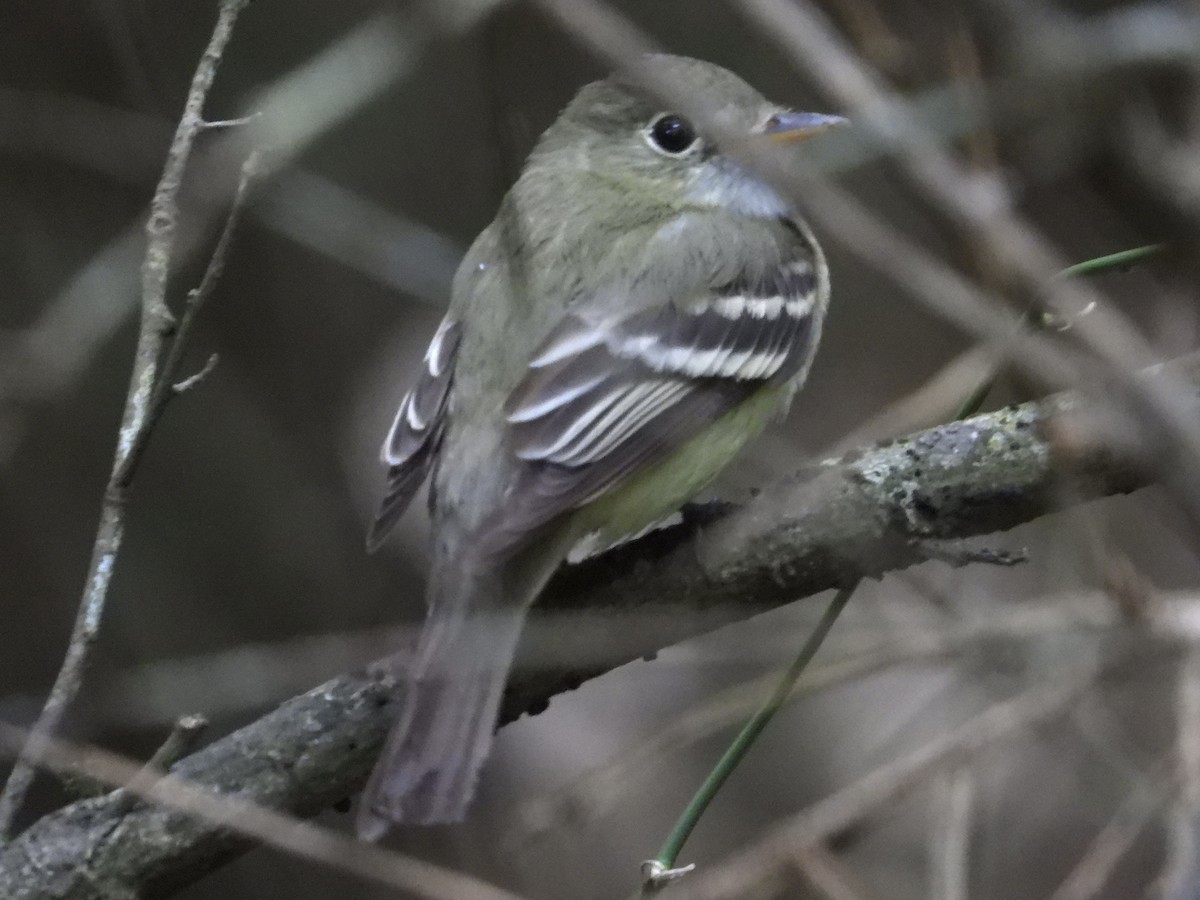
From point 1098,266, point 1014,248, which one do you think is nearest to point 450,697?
point 1098,266

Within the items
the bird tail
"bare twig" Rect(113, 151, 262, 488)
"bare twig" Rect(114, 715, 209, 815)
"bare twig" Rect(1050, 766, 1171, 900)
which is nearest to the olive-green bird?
the bird tail

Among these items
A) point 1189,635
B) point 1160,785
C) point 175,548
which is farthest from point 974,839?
point 175,548

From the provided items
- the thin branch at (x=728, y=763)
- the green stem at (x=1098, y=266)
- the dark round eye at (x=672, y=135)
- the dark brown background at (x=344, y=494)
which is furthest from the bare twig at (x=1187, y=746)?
the dark round eye at (x=672, y=135)

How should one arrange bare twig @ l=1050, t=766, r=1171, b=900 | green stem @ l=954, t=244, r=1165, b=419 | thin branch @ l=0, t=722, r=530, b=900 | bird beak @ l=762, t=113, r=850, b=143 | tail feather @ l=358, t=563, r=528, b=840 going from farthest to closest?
bird beak @ l=762, t=113, r=850, b=143, bare twig @ l=1050, t=766, r=1171, b=900, tail feather @ l=358, t=563, r=528, b=840, thin branch @ l=0, t=722, r=530, b=900, green stem @ l=954, t=244, r=1165, b=419

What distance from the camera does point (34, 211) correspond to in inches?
189

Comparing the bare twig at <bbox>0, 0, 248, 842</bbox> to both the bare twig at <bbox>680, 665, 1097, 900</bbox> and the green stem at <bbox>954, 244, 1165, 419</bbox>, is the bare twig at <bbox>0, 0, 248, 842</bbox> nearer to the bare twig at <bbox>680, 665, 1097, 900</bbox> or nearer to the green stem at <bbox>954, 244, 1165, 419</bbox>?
the bare twig at <bbox>680, 665, 1097, 900</bbox>

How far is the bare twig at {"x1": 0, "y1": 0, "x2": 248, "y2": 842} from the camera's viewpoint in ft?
8.39

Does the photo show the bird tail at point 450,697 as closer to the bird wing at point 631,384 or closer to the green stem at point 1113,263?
the bird wing at point 631,384

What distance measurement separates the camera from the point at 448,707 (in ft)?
8.66

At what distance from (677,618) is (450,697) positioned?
0.45m

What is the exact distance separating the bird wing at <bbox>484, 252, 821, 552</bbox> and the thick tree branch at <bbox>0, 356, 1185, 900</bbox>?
10.9 inches

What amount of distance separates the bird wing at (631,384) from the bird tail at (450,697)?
0.12 meters

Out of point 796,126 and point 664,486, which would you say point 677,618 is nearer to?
point 664,486

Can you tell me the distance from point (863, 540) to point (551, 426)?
725 mm
